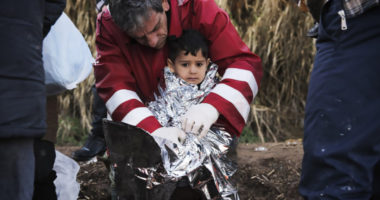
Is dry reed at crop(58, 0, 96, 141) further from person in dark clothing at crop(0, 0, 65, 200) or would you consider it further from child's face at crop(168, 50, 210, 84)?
person in dark clothing at crop(0, 0, 65, 200)

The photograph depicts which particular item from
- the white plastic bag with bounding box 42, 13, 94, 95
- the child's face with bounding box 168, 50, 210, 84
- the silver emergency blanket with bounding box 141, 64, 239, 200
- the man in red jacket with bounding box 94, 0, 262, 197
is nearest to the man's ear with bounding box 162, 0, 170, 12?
the man in red jacket with bounding box 94, 0, 262, 197

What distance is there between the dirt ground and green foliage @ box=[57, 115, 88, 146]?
1674 millimetres

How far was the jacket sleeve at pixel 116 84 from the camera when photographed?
1937mm

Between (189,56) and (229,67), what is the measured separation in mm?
195

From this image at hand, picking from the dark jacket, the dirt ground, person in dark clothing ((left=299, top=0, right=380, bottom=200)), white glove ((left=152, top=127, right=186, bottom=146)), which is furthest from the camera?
the dirt ground

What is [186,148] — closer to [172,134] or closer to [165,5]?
[172,134]

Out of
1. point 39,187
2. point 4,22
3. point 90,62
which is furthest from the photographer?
point 90,62

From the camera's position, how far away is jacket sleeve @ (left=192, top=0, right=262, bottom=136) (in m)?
1.95

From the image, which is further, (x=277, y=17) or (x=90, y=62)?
(x=277, y=17)

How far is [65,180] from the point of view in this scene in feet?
7.02

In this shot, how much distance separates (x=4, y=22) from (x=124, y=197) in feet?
3.02

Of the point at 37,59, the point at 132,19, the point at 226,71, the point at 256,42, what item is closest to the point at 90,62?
the point at 132,19

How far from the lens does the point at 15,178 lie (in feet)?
3.78

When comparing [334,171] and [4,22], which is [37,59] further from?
[334,171]
